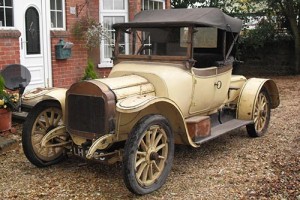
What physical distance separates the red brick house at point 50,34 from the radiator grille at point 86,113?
3.94 meters

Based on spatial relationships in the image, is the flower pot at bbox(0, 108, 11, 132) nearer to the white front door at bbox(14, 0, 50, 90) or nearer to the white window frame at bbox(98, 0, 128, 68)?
the white front door at bbox(14, 0, 50, 90)

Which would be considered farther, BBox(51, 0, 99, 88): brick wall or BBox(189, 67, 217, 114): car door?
BBox(51, 0, 99, 88): brick wall

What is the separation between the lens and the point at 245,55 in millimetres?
17203

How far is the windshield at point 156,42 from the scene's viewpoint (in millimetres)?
5543

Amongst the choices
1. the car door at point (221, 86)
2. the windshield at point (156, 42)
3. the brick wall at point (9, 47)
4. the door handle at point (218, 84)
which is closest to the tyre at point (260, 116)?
the car door at point (221, 86)

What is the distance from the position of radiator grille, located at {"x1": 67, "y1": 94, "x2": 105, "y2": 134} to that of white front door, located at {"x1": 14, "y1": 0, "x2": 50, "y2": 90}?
432cm

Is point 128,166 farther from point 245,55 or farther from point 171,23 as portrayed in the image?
point 245,55

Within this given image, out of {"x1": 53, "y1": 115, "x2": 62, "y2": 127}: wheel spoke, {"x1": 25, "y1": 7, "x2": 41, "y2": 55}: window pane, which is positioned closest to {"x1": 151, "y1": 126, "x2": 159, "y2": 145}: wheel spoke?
{"x1": 53, "y1": 115, "x2": 62, "y2": 127}: wheel spoke

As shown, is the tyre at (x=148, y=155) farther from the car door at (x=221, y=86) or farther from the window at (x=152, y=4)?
the window at (x=152, y=4)

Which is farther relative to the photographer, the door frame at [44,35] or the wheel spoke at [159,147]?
the door frame at [44,35]

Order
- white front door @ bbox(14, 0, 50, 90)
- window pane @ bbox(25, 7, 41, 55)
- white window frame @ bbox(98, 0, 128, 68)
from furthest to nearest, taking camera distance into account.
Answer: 1. white window frame @ bbox(98, 0, 128, 68)
2. window pane @ bbox(25, 7, 41, 55)
3. white front door @ bbox(14, 0, 50, 90)

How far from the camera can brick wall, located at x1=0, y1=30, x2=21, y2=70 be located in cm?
810

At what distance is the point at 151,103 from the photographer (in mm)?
4375

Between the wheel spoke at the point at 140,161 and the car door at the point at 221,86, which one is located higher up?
the car door at the point at 221,86
